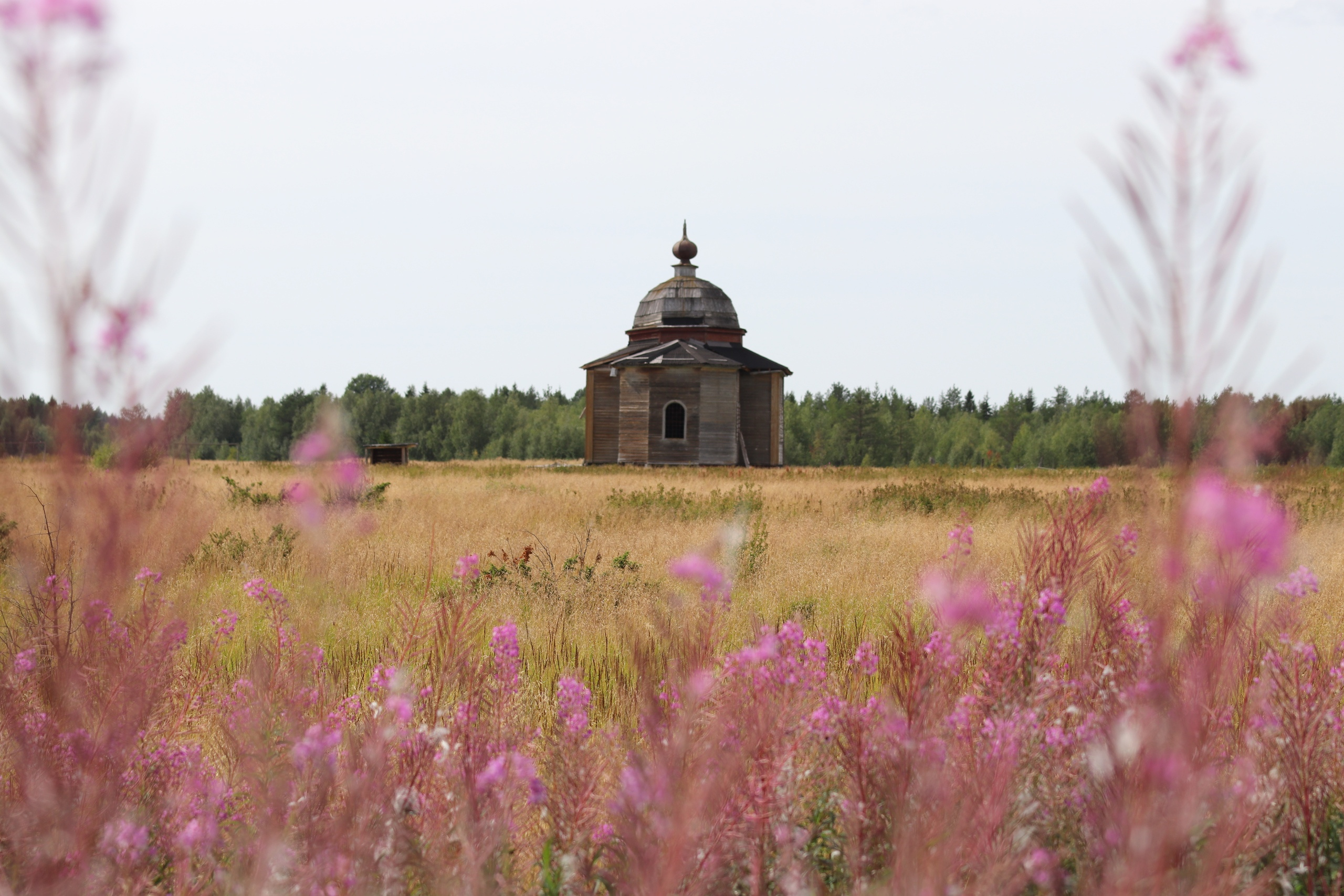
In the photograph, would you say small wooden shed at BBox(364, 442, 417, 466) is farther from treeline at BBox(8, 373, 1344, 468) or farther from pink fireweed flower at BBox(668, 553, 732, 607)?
pink fireweed flower at BBox(668, 553, 732, 607)

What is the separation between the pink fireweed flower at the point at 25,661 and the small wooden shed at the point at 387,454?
2859 cm

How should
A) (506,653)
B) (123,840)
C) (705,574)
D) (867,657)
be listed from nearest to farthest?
(705,574)
(123,840)
(506,653)
(867,657)

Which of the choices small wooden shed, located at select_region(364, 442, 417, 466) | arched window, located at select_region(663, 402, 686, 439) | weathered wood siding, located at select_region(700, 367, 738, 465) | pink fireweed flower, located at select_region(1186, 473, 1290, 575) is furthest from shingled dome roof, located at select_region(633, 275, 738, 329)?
pink fireweed flower, located at select_region(1186, 473, 1290, 575)

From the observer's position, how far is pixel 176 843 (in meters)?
2.30

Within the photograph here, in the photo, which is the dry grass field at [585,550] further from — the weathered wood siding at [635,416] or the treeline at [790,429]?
the treeline at [790,429]

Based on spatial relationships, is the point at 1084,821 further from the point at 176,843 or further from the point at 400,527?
the point at 400,527

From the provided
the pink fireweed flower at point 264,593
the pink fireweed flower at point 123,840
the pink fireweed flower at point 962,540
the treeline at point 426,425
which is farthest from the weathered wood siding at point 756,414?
the treeline at point 426,425

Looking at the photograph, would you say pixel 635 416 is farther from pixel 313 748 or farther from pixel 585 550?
pixel 313 748

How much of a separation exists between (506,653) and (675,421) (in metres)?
27.8

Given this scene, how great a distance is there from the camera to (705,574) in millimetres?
1723

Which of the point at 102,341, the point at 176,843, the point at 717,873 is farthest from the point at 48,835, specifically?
the point at 717,873

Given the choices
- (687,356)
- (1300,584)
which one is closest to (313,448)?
(1300,584)

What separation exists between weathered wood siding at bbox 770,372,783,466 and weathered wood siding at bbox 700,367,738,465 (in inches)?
72.1

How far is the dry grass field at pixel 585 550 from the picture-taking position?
2150 millimetres
